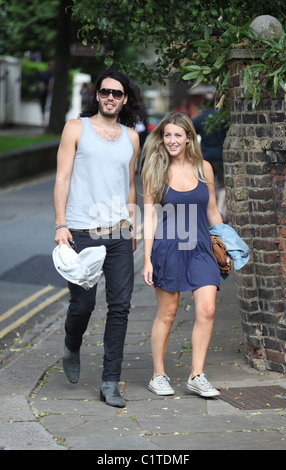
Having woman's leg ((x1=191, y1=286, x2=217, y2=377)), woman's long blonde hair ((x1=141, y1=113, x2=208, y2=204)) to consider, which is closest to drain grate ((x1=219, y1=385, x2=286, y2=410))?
woman's leg ((x1=191, y1=286, x2=217, y2=377))

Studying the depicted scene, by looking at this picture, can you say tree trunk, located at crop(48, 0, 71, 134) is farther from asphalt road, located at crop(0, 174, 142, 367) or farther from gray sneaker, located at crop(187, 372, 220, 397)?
gray sneaker, located at crop(187, 372, 220, 397)

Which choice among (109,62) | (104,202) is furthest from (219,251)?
(109,62)

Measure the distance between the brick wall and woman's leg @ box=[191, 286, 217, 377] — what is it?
2.11ft

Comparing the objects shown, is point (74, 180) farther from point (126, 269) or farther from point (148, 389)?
point (148, 389)

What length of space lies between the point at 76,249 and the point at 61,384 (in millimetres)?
1052

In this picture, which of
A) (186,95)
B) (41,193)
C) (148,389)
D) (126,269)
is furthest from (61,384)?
(186,95)

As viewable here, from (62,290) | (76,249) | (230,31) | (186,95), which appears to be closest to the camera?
(76,249)

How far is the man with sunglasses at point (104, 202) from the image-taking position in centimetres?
555

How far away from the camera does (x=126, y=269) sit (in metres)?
5.66

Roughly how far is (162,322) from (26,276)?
187 inches

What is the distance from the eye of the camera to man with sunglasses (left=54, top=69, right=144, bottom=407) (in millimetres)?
5547

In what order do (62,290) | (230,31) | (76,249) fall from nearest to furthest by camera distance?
(76,249)
(230,31)
(62,290)

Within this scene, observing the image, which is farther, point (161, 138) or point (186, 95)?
point (186, 95)

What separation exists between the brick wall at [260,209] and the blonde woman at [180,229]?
465mm
